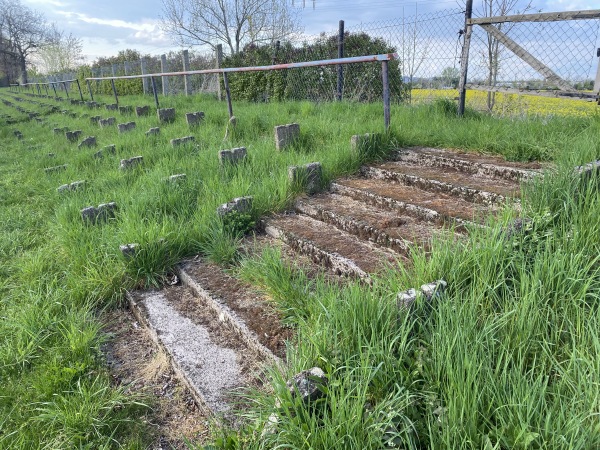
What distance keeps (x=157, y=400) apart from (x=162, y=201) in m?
2.32

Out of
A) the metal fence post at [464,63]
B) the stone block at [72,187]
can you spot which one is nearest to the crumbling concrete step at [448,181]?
the metal fence post at [464,63]

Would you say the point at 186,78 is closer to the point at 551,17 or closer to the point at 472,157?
the point at 551,17

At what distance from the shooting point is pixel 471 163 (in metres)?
4.13

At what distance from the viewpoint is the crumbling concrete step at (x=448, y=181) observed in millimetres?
3478

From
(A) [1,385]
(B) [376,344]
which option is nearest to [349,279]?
(B) [376,344]

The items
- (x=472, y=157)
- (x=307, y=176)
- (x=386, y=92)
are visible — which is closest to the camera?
(x=307, y=176)

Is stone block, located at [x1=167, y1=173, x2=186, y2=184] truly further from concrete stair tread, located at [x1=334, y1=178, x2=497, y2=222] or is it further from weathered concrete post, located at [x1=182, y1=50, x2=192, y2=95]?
weathered concrete post, located at [x1=182, y1=50, x2=192, y2=95]

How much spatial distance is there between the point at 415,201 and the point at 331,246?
3.21 ft

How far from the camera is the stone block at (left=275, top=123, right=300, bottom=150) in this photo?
207 inches

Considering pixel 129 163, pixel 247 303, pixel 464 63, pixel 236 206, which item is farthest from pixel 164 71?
pixel 247 303

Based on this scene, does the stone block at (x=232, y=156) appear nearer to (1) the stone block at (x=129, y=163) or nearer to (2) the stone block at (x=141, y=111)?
(1) the stone block at (x=129, y=163)

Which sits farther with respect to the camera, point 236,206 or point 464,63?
point 464,63

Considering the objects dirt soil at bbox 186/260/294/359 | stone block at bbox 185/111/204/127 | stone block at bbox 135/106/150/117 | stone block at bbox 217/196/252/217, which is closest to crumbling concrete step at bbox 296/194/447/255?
stone block at bbox 217/196/252/217

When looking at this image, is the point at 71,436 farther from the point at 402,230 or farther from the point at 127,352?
the point at 402,230
